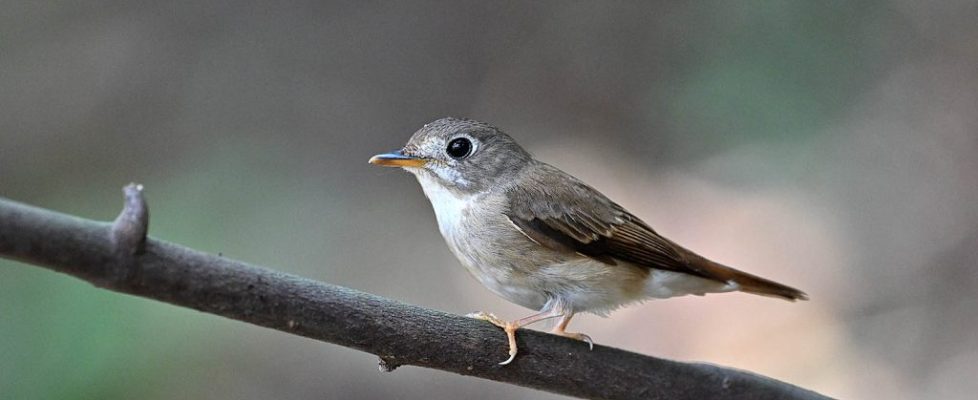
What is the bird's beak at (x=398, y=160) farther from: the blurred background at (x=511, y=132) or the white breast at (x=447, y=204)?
the blurred background at (x=511, y=132)

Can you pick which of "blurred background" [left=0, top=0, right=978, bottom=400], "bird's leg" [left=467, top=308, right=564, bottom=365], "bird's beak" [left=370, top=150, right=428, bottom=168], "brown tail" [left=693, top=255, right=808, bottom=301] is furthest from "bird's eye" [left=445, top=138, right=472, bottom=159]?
"blurred background" [left=0, top=0, right=978, bottom=400]

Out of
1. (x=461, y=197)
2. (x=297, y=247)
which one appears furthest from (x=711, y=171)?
(x=461, y=197)

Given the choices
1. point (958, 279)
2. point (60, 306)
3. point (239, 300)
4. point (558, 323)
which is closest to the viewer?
point (239, 300)

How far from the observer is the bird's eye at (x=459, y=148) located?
3.64 meters

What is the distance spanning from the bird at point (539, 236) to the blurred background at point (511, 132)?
2123 mm

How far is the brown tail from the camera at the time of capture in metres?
3.68

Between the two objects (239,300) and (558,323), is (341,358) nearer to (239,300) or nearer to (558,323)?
(558,323)

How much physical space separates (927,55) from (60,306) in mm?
6343

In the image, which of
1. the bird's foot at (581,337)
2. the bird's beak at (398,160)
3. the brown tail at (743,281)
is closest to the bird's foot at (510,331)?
the bird's foot at (581,337)

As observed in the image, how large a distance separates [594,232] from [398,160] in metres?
0.77

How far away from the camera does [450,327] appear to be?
266cm

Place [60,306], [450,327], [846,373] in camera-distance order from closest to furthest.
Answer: [450,327], [60,306], [846,373]

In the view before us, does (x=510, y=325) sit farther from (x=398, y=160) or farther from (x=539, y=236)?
(x=398, y=160)

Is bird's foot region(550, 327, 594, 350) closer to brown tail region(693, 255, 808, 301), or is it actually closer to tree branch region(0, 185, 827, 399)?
tree branch region(0, 185, 827, 399)
